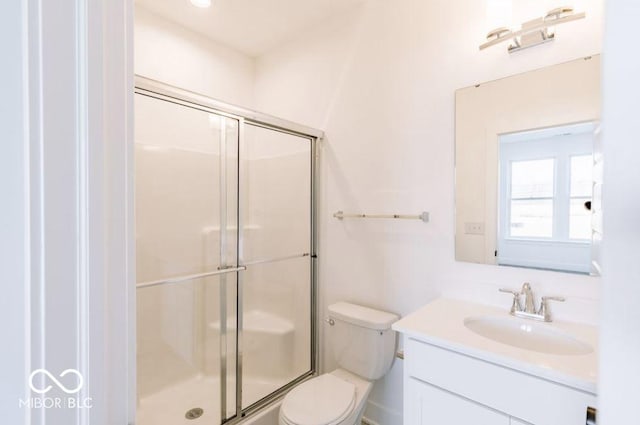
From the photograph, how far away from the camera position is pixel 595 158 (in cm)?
124

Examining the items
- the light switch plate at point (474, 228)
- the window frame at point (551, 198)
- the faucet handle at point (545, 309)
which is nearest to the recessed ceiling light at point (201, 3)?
the window frame at point (551, 198)

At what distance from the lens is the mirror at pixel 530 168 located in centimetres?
127

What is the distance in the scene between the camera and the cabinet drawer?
36.2 inches

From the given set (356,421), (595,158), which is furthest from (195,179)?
(595,158)

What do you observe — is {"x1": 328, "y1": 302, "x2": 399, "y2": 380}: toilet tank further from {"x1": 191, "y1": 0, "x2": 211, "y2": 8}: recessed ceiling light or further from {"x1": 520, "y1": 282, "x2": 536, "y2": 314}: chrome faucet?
{"x1": 191, "y1": 0, "x2": 211, "y2": 8}: recessed ceiling light

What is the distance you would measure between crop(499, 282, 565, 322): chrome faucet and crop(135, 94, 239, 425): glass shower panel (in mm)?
1474

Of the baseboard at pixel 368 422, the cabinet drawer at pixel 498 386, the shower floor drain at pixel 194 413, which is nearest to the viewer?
the cabinet drawer at pixel 498 386

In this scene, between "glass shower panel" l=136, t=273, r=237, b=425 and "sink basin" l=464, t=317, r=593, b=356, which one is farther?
"glass shower panel" l=136, t=273, r=237, b=425

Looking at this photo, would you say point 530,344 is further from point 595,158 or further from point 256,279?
point 256,279

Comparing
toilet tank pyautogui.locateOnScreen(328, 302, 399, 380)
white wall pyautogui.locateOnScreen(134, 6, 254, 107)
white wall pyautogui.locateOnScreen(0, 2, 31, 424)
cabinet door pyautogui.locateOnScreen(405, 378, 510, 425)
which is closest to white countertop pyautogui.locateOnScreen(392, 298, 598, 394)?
cabinet door pyautogui.locateOnScreen(405, 378, 510, 425)

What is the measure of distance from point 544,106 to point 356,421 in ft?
5.80

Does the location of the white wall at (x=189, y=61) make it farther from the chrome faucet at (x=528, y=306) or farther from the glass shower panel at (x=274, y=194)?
the chrome faucet at (x=528, y=306)

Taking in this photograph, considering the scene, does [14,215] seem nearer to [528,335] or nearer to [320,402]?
[320,402]

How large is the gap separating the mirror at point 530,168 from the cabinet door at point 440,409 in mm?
666
